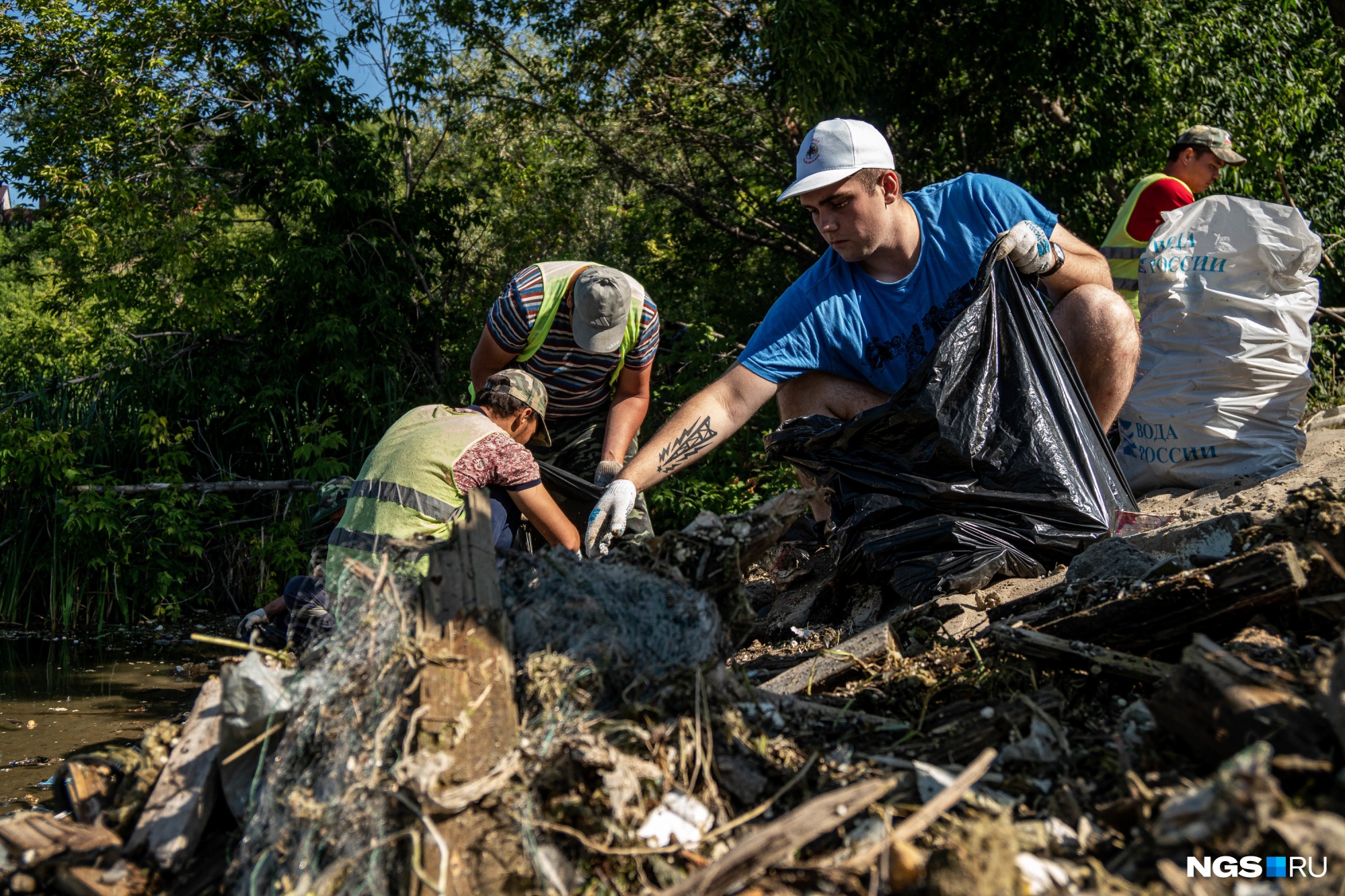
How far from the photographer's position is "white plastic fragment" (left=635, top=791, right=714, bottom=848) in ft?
5.14

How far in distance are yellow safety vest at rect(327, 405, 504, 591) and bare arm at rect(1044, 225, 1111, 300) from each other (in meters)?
2.20

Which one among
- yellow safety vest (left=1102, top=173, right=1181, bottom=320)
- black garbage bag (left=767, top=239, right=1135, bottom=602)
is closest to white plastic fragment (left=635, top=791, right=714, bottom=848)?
black garbage bag (left=767, top=239, right=1135, bottom=602)

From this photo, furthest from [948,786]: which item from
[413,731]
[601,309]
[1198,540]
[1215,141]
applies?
[1215,141]

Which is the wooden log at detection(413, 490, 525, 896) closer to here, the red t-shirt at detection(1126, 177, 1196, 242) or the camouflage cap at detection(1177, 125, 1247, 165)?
the red t-shirt at detection(1126, 177, 1196, 242)

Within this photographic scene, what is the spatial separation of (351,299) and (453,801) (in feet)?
22.0

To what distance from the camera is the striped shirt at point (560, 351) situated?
394cm

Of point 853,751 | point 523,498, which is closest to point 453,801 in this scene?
point 853,751

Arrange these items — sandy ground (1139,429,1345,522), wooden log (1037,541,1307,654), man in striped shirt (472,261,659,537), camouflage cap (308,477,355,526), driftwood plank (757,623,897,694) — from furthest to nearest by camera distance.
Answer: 1. camouflage cap (308,477,355,526)
2. man in striped shirt (472,261,659,537)
3. sandy ground (1139,429,1345,522)
4. driftwood plank (757,623,897,694)
5. wooden log (1037,541,1307,654)

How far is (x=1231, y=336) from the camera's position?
3.82 m

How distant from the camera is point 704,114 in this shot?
27.9 feet

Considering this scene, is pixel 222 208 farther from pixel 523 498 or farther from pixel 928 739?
pixel 928 739

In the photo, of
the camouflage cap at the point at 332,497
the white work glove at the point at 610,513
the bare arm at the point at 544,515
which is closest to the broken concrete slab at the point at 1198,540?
the white work glove at the point at 610,513

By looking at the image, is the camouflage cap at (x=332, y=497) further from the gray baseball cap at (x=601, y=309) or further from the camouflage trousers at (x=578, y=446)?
the gray baseball cap at (x=601, y=309)

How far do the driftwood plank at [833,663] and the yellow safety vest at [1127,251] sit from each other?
9.19ft
